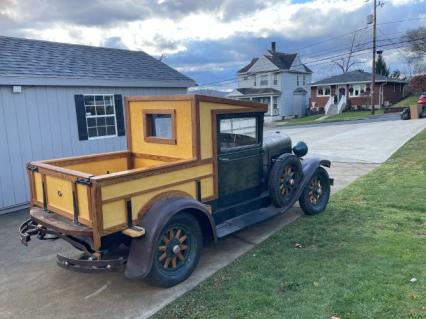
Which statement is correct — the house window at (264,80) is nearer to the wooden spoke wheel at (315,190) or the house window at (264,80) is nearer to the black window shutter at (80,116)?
the black window shutter at (80,116)

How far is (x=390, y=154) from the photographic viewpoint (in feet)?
38.3

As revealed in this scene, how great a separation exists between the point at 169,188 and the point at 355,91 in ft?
134

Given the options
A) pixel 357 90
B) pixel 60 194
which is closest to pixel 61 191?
pixel 60 194

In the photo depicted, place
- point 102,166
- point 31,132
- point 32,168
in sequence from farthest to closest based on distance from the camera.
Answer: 1. point 31,132
2. point 102,166
3. point 32,168

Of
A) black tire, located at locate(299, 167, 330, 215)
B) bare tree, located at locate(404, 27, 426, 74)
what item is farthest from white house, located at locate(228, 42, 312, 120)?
black tire, located at locate(299, 167, 330, 215)

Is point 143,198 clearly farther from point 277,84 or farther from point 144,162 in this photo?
point 277,84

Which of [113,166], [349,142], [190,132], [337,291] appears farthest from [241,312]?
[349,142]

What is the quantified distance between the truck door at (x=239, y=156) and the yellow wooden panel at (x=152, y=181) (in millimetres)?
359

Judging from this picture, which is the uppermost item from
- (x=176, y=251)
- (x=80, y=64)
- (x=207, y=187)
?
(x=80, y=64)

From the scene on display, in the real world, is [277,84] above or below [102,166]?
above

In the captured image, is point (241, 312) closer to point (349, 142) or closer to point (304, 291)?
point (304, 291)

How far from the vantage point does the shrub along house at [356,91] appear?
39.1 m

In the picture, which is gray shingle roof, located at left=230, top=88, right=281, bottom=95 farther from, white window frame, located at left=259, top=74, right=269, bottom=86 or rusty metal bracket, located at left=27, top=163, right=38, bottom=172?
rusty metal bracket, located at left=27, top=163, right=38, bottom=172

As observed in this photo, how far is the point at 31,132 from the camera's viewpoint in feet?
25.1
